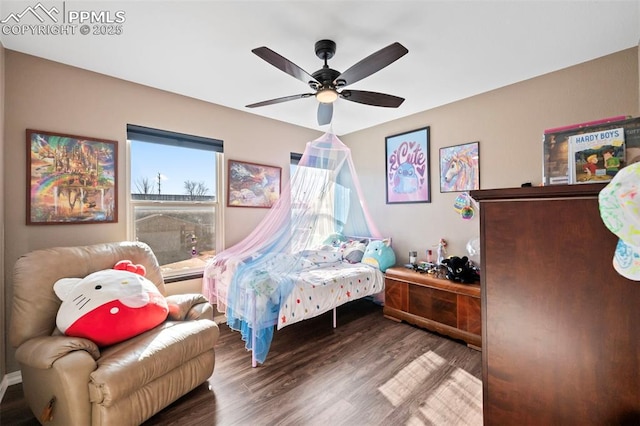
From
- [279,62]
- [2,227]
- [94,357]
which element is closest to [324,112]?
[279,62]

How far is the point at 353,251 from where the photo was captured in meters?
3.77

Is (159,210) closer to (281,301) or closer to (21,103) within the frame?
(21,103)

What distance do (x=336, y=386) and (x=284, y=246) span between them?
4.80ft

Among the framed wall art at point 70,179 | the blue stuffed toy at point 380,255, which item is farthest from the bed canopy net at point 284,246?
the framed wall art at point 70,179

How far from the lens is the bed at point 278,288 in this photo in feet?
7.85

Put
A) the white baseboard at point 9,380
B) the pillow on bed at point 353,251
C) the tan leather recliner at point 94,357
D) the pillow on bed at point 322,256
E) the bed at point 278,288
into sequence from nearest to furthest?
1. the tan leather recliner at point 94,357
2. the white baseboard at point 9,380
3. the bed at point 278,288
4. the pillow on bed at point 322,256
5. the pillow on bed at point 353,251

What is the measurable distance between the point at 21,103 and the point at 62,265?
146cm

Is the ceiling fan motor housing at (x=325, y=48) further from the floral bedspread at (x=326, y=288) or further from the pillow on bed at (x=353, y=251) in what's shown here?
the pillow on bed at (x=353, y=251)

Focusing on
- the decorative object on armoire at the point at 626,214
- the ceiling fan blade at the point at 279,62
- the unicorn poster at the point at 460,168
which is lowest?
the decorative object on armoire at the point at 626,214

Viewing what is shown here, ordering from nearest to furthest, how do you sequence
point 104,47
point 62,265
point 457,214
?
point 62,265 → point 104,47 → point 457,214

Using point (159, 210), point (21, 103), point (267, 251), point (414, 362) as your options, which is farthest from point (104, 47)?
point (414, 362)

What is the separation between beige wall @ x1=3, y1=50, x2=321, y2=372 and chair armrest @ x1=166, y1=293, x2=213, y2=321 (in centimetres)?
108

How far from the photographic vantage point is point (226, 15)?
1844 millimetres

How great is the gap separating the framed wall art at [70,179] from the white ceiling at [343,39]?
74 centimetres
